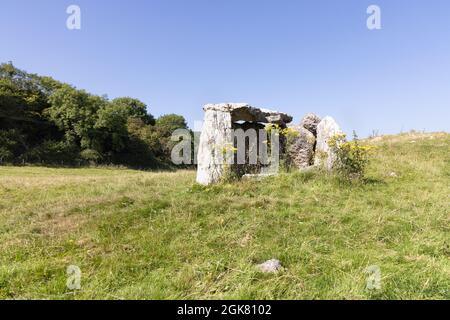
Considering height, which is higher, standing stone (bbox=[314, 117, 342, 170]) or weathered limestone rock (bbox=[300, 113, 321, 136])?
weathered limestone rock (bbox=[300, 113, 321, 136])

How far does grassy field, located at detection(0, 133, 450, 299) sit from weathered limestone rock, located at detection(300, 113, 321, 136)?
14.1 feet

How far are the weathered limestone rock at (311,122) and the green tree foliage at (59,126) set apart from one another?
83.2 feet

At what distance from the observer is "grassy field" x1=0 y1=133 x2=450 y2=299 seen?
3814 mm

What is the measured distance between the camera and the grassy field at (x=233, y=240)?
3814mm

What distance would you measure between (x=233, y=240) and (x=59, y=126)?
3617cm

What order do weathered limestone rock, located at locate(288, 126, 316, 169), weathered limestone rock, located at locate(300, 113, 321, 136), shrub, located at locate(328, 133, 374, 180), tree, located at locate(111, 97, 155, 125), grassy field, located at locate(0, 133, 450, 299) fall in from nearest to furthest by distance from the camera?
1. grassy field, located at locate(0, 133, 450, 299)
2. shrub, located at locate(328, 133, 374, 180)
3. weathered limestone rock, located at locate(288, 126, 316, 169)
4. weathered limestone rock, located at locate(300, 113, 321, 136)
5. tree, located at locate(111, 97, 155, 125)

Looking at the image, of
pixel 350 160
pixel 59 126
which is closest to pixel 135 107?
pixel 59 126

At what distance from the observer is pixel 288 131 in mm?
11203

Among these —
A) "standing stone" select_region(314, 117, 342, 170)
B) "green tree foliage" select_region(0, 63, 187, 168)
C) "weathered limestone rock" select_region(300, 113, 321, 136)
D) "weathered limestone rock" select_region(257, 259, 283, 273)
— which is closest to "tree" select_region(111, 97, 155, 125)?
"green tree foliage" select_region(0, 63, 187, 168)

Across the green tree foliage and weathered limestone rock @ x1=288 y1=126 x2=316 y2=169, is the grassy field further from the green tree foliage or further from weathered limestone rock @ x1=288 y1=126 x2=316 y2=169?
the green tree foliage

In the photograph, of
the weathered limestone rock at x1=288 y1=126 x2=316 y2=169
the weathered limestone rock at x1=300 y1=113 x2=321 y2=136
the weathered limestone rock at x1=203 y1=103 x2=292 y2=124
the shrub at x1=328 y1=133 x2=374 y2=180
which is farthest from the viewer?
the weathered limestone rock at x1=300 y1=113 x2=321 y2=136

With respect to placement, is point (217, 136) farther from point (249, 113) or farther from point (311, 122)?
point (311, 122)

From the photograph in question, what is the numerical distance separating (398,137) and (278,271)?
59.2 feet
